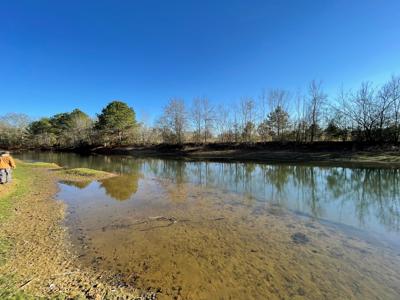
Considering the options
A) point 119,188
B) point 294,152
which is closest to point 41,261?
point 119,188

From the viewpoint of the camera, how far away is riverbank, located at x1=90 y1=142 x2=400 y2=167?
85.7ft

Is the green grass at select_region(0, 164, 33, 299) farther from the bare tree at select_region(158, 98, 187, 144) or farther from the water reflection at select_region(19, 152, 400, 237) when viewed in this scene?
the bare tree at select_region(158, 98, 187, 144)

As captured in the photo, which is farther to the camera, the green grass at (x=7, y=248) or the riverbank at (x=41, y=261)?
the riverbank at (x=41, y=261)

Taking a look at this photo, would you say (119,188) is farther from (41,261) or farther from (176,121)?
(176,121)

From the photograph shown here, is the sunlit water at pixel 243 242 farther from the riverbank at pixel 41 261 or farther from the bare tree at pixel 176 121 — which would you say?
the bare tree at pixel 176 121

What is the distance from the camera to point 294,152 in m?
33.2

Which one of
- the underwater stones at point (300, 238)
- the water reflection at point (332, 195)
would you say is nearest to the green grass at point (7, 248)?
the water reflection at point (332, 195)

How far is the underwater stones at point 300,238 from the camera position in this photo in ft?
20.6

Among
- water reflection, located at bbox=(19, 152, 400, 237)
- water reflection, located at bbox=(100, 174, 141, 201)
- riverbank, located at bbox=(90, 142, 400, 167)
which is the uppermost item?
riverbank, located at bbox=(90, 142, 400, 167)

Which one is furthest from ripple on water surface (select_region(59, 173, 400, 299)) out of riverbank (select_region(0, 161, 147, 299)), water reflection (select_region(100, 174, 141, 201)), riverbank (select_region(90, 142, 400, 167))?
riverbank (select_region(90, 142, 400, 167))

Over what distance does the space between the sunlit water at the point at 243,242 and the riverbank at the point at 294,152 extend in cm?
1645

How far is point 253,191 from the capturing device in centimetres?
1258

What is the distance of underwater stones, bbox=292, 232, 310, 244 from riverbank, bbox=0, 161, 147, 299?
4.52 metres

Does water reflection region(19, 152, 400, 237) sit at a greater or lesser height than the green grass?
lesser
